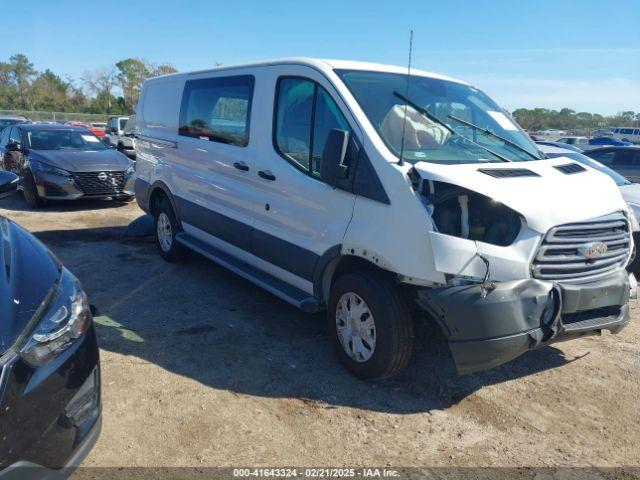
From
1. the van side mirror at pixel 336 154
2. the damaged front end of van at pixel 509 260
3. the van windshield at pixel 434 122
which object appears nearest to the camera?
the damaged front end of van at pixel 509 260

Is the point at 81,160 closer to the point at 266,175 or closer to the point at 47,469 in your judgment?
the point at 266,175

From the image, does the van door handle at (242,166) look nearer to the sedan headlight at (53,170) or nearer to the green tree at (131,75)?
the sedan headlight at (53,170)

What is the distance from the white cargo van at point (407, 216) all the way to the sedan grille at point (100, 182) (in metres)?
5.83

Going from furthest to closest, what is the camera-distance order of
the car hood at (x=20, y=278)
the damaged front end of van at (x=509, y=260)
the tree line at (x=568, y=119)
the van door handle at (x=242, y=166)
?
the tree line at (x=568, y=119) < the van door handle at (x=242, y=166) < the damaged front end of van at (x=509, y=260) < the car hood at (x=20, y=278)

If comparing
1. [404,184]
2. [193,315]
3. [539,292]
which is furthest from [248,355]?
[539,292]

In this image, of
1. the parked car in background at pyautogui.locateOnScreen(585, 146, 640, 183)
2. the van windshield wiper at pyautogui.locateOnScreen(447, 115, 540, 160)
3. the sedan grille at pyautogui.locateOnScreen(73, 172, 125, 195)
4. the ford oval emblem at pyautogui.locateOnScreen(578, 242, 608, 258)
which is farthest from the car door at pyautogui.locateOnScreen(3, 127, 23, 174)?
the parked car in background at pyautogui.locateOnScreen(585, 146, 640, 183)

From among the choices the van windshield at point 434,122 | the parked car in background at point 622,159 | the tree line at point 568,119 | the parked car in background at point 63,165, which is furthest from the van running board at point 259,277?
the tree line at point 568,119

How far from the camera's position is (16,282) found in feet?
8.31

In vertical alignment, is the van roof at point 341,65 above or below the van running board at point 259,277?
above

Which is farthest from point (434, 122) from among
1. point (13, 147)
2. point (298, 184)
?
point (13, 147)

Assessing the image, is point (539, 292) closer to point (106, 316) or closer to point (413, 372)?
point (413, 372)

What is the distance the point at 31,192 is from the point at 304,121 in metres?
7.94

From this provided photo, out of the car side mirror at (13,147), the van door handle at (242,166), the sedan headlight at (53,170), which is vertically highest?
the van door handle at (242,166)

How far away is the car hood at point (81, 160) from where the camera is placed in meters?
9.99
